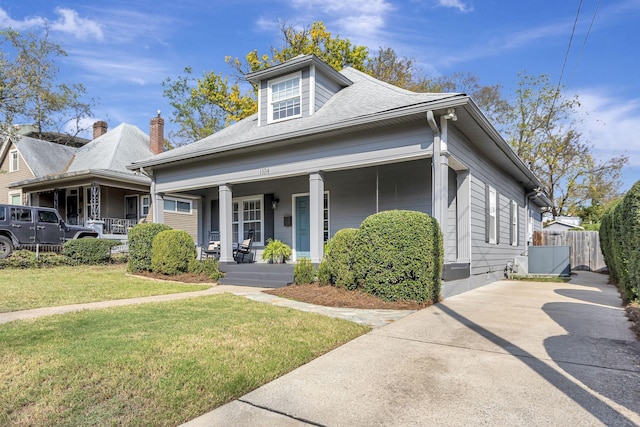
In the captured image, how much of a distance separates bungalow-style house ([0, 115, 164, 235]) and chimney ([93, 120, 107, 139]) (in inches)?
27.9

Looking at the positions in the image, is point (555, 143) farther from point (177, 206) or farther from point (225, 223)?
point (225, 223)

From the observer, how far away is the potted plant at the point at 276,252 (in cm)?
1105

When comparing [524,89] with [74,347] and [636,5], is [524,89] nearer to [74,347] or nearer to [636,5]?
[636,5]

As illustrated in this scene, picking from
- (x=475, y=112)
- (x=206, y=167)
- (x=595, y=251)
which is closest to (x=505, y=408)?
(x=475, y=112)

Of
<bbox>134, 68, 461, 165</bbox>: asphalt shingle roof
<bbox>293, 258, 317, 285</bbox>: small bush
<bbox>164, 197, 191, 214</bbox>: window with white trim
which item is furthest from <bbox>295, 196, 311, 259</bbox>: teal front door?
<bbox>164, 197, 191, 214</bbox>: window with white trim

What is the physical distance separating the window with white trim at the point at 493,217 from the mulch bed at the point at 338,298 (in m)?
5.20

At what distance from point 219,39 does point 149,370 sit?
54.2 feet

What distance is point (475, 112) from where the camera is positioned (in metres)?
7.18

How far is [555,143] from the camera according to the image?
2545cm

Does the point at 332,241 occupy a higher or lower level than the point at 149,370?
higher

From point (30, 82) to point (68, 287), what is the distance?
17.2 metres

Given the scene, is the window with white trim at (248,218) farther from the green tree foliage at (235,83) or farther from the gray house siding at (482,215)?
the green tree foliage at (235,83)

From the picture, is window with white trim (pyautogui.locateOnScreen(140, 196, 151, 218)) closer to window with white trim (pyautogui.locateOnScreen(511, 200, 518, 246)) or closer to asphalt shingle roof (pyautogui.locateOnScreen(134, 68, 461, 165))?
asphalt shingle roof (pyautogui.locateOnScreen(134, 68, 461, 165))

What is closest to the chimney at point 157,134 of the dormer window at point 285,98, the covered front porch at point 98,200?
the covered front porch at point 98,200
